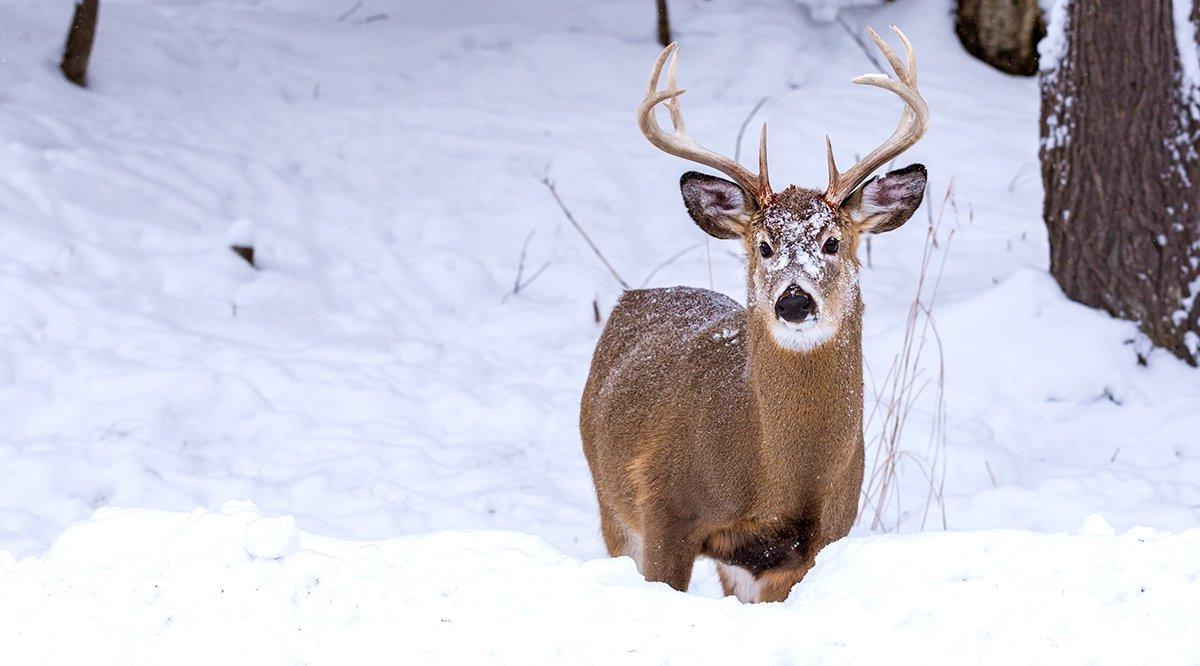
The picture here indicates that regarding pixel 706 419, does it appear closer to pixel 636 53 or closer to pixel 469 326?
pixel 469 326

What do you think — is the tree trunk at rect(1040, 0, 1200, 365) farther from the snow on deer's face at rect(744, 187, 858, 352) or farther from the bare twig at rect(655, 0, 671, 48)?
the bare twig at rect(655, 0, 671, 48)

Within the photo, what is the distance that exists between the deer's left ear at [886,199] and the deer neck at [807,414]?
1.09ft

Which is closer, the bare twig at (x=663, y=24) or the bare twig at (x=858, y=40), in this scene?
the bare twig at (x=858, y=40)

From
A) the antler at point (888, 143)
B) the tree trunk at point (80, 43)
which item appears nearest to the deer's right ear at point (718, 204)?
the antler at point (888, 143)

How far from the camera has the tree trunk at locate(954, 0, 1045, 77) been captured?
10531 millimetres

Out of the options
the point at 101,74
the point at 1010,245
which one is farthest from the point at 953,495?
the point at 101,74

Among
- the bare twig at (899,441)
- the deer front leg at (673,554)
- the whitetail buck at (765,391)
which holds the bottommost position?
the bare twig at (899,441)

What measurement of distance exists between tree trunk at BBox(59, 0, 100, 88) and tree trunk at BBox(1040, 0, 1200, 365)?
6021mm

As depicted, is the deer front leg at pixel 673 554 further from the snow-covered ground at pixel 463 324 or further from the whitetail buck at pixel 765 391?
the snow-covered ground at pixel 463 324

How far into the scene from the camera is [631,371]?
4.76 meters

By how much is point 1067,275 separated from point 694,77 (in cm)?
468

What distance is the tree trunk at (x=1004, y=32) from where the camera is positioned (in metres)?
10.5

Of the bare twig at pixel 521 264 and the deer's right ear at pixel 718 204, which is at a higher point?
the deer's right ear at pixel 718 204

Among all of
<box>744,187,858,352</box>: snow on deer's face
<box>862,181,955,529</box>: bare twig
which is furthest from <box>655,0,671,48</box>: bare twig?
<box>744,187,858,352</box>: snow on deer's face
